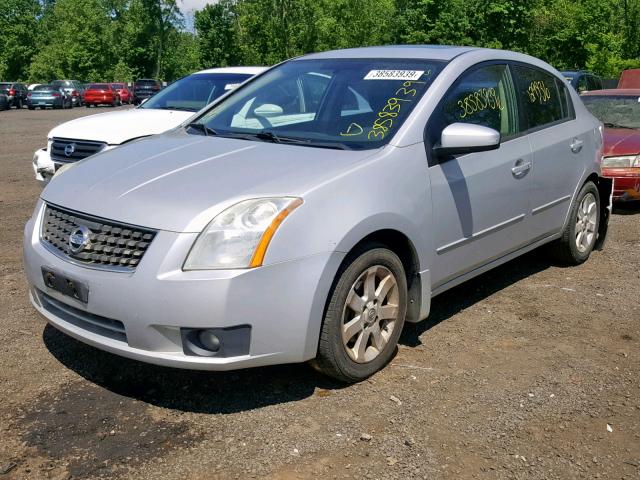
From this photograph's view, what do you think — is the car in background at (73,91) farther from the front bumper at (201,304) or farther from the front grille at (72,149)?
the front bumper at (201,304)

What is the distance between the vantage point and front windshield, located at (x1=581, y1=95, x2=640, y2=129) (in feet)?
29.2

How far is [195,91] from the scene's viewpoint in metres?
8.61

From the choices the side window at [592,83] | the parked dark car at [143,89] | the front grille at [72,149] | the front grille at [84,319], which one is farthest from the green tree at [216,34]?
the front grille at [84,319]

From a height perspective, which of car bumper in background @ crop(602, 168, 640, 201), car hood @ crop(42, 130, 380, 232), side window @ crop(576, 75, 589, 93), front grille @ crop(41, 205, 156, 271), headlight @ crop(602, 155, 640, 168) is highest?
car hood @ crop(42, 130, 380, 232)

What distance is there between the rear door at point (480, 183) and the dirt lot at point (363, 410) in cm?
53

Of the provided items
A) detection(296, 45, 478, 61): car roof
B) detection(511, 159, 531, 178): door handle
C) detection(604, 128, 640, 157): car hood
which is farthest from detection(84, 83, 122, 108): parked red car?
detection(511, 159, 531, 178): door handle

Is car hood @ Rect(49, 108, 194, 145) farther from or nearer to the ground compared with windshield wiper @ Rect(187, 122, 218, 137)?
nearer to the ground

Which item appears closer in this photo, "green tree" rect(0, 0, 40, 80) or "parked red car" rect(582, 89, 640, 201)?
"parked red car" rect(582, 89, 640, 201)

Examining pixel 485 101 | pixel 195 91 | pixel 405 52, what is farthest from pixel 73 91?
pixel 485 101

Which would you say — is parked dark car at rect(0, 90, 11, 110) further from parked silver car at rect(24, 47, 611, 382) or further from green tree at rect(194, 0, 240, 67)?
parked silver car at rect(24, 47, 611, 382)

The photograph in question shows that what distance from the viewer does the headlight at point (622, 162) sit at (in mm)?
7836

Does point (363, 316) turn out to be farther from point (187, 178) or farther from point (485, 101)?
point (485, 101)

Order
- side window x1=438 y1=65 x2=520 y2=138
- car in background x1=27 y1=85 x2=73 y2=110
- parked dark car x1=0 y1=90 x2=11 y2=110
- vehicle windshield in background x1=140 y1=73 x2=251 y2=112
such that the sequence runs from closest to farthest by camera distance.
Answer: side window x1=438 y1=65 x2=520 y2=138, vehicle windshield in background x1=140 y1=73 x2=251 y2=112, parked dark car x1=0 y1=90 x2=11 y2=110, car in background x1=27 y1=85 x2=73 y2=110

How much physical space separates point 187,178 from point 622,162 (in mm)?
6015
